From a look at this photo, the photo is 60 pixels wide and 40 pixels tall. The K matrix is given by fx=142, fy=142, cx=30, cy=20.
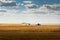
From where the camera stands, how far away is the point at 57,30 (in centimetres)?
152

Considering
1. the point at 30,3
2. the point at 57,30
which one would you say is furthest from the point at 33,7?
the point at 57,30

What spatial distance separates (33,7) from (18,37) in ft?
1.39

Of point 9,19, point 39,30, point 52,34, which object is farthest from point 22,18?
point 52,34

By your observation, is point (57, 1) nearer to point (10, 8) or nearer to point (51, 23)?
point (51, 23)

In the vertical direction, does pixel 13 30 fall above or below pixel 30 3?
below

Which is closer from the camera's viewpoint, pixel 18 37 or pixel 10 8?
pixel 18 37

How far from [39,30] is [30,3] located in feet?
1.22

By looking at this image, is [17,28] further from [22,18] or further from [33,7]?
[33,7]

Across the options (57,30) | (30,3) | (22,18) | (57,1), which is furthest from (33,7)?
(57,30)

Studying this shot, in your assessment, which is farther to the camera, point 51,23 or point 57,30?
point 51,23

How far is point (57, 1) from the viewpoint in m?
1.67

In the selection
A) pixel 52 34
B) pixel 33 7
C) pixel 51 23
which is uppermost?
pixel 33 7

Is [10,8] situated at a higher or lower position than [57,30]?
higher

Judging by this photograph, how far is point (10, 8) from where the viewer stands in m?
1.71
